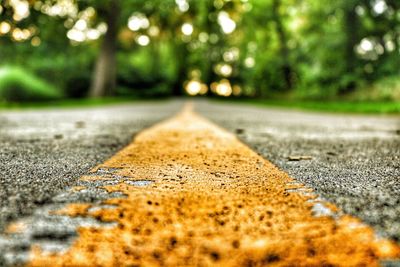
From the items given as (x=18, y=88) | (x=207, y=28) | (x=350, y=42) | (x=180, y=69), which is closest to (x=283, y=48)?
(x=207, y=28)

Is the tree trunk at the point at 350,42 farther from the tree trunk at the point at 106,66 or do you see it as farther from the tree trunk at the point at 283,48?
the tree trunk at the point at 106,66

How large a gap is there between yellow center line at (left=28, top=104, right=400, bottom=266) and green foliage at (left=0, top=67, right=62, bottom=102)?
50.4 ft

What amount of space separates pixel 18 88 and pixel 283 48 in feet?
53.1

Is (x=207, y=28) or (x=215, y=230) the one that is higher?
(x=207, y=28)

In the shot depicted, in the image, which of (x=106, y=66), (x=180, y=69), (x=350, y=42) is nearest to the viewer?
(x=350, y=42)

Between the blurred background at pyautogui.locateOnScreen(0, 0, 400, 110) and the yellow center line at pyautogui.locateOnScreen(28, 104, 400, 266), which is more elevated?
the blurred background at pyautogui.locateOnScreen(0, 0, 400, 110)

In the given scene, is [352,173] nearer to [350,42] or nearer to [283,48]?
[350,42]

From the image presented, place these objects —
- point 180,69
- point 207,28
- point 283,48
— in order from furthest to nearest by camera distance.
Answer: point 180,69
point 283,48
point 207,28

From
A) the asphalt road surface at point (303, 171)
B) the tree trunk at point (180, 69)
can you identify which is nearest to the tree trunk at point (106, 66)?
the asphalt road surface at point (303, 171)

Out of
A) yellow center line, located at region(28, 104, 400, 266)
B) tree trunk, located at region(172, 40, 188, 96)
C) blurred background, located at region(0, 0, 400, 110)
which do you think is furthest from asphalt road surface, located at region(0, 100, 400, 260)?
tree trunk, located at region(172, 40, 188, 96)

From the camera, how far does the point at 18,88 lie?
15.5 m

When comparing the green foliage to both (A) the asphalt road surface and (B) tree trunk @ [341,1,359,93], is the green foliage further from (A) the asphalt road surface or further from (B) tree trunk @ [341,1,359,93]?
(A) the asphalt road surface

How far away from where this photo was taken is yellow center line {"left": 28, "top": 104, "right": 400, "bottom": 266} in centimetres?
82

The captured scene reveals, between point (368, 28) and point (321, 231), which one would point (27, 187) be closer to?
point (321, 231)
